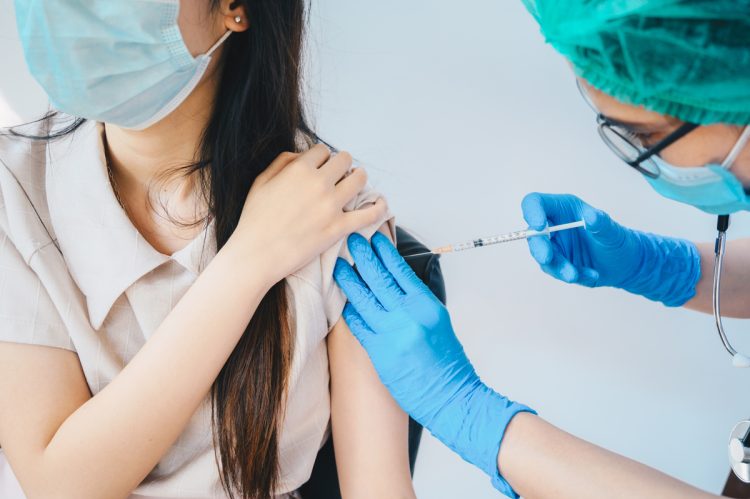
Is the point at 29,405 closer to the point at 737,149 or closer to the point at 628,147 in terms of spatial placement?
the point at 628,147

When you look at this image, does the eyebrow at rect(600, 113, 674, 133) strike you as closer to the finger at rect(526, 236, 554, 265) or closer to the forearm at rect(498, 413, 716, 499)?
the finger at rect(526, 236, 554, 265)

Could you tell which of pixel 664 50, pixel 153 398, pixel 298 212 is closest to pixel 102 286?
pixel 153 398

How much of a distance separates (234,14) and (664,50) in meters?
0.64

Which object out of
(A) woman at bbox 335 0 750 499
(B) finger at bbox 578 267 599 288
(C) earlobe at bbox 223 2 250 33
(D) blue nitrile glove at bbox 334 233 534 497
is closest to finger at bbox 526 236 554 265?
(A) woman at bbox 335 0 750 499

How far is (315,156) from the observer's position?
1.19 m

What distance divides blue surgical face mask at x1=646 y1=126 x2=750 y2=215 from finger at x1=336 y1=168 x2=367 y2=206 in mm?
490

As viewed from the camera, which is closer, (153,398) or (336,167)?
(153,398)

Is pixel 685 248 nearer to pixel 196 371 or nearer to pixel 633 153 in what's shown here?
pixel 633 153

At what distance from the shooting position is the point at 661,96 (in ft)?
2.98

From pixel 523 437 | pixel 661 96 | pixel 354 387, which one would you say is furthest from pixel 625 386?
pixel 661 96

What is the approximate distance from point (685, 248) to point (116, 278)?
1.27 metres

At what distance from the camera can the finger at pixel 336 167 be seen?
1161 mm

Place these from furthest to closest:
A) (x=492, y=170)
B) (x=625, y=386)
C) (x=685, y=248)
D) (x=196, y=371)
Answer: (x=625, y=386) < (x=492, y=170) < (x=685, y=248) < (x=196, y=371)

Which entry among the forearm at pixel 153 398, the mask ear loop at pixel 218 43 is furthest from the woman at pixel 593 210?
the mask ear loop at pixel 218 43
